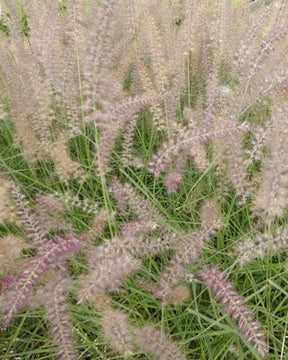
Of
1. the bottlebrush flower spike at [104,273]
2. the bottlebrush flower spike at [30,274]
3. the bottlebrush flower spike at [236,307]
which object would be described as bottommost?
the bottlebrush flower spike at [236,307]

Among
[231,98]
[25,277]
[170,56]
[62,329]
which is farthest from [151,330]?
[170,56]

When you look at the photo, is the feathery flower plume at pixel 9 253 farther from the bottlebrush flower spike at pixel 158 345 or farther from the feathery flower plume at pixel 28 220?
the bottlebrush flower spike at pixel 158 345

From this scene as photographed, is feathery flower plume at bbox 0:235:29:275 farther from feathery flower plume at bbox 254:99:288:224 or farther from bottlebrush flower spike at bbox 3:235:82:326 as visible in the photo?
feathery flower plume at bbox 254:99:288:224

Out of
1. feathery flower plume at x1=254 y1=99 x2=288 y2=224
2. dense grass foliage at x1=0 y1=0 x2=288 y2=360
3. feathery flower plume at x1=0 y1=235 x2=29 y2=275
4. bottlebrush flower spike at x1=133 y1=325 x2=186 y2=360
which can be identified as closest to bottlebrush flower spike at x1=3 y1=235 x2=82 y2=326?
dense grass foliage at x1=0 y1=0 x2=288 y2=360

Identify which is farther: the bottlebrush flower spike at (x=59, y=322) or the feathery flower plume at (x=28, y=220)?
the feathery flower plume at (x=28, y=220)

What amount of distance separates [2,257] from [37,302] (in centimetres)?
17

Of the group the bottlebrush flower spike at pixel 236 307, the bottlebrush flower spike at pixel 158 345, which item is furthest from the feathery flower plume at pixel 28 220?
the bottlebrush flower spike at pixel 236 307

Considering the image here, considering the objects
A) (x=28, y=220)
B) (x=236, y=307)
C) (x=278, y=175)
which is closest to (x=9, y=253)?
(x=28, y=220)

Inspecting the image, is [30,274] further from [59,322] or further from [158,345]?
[158,345]

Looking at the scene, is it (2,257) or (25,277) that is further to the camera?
(2,257)

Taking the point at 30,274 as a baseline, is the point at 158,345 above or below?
below

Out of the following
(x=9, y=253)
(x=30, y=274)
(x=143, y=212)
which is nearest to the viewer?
(x=30, y=274)

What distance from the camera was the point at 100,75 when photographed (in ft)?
3.92

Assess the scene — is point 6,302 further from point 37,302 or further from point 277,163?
point 277,163
